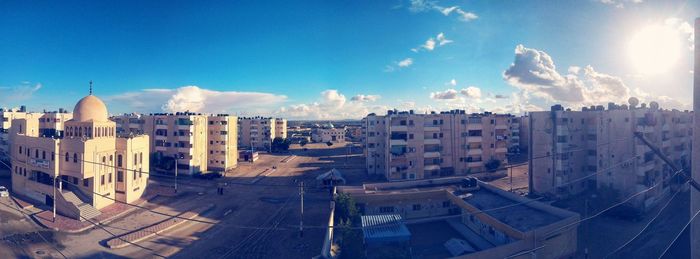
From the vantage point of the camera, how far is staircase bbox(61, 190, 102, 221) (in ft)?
92.1

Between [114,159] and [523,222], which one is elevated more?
[114,159]

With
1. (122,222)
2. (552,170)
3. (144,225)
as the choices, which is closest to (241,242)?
(144,225)

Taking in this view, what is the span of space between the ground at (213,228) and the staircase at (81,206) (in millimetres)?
2519

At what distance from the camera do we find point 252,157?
65.0 meters

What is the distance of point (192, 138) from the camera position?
166 ft

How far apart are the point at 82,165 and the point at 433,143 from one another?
130 feet

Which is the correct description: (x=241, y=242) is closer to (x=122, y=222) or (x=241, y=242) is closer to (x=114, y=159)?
(x=122, y=222)

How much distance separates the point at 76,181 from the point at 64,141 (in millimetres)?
3913

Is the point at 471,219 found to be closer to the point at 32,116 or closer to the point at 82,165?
the point at 82,165

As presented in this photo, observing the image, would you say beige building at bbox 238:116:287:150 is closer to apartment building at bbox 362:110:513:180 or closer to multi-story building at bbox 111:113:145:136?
multi-story building at bbox 111:113:145:136

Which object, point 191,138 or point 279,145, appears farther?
point 279,145

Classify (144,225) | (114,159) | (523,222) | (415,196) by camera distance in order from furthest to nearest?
1. (114,159)
2. (415,196)
3. (144,225)
4. (523,222)

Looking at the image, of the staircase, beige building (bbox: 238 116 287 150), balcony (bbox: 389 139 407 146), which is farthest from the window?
beige building (bbox: 238 116 287 150)

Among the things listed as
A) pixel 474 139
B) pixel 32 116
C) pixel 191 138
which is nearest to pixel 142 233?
pixel 191 138
